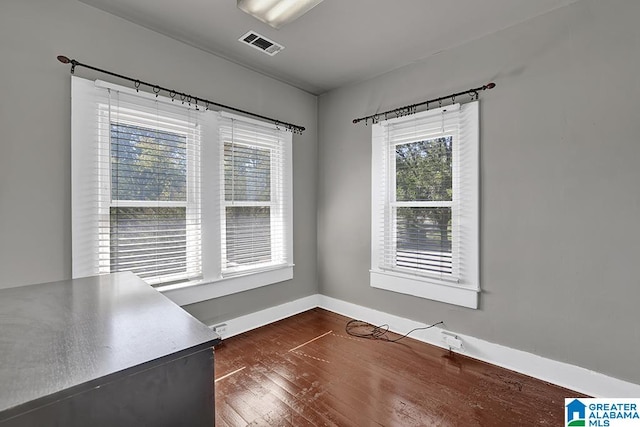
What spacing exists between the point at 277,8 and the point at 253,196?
1714 millimetres

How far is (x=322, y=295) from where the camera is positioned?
3848mm

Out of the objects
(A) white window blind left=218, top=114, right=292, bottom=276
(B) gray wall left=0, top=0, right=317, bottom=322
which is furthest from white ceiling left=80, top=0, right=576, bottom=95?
(A) white window blind left=218, top=114, right=292, bottom=276

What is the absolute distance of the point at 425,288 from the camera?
2.88 metres

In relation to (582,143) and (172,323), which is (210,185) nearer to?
(172,323)

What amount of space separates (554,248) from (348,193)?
6.50 feet

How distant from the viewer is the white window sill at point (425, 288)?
103 inches

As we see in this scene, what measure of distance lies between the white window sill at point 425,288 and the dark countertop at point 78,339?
238 centimetres

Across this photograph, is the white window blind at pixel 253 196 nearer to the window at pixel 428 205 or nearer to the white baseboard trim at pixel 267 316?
the white baseboard trim at pixel 267 316

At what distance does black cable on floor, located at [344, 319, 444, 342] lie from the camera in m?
2.95

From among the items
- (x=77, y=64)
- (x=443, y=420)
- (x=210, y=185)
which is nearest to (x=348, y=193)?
(x=210, y=185)

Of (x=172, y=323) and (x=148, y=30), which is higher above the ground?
(x=148, y=30)

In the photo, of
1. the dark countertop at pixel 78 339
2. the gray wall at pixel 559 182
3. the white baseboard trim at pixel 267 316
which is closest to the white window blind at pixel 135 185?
the white baseboard trim at pixel 267 316

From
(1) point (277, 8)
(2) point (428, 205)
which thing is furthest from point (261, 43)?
(2) point (428, 205)

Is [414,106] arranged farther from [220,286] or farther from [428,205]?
[220,286]
